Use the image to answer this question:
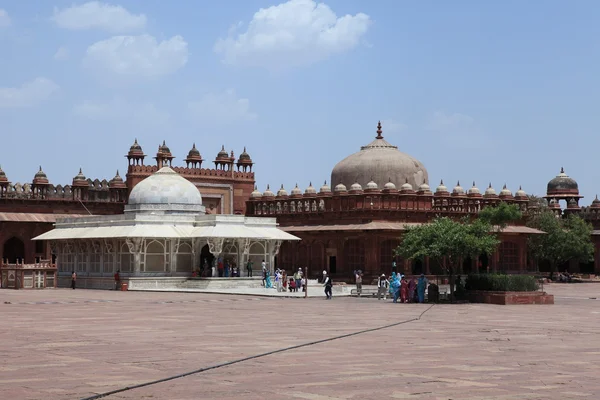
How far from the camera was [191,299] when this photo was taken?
31.2 metres

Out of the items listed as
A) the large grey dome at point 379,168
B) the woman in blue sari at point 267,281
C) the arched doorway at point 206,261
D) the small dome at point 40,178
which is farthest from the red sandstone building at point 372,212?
the small dome at point 40,178

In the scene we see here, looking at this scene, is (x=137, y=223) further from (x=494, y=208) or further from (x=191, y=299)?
(x=494, y=208)

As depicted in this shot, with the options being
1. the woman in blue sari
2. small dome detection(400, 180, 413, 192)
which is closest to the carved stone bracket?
the woman in blue sari

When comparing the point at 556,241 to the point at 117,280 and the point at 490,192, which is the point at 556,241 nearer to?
the point at 490,192

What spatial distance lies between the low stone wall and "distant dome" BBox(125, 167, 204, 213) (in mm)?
17707

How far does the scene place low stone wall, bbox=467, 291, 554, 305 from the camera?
29062 millimetres

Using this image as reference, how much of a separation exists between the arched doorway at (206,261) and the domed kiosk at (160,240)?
5 centimetres

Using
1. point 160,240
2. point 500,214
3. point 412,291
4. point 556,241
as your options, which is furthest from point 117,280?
point 556,241

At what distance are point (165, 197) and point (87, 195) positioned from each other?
12.4 m

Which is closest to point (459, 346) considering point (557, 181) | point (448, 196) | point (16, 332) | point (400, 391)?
Result: point (400, 391)

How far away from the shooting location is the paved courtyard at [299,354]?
10.4 m

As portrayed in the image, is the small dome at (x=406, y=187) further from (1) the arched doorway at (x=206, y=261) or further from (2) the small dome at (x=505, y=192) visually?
(1) the arched doorway at (x=206, y=261)

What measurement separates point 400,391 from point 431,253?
22015mm

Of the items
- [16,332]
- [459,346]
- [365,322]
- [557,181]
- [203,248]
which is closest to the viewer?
[459,346]
